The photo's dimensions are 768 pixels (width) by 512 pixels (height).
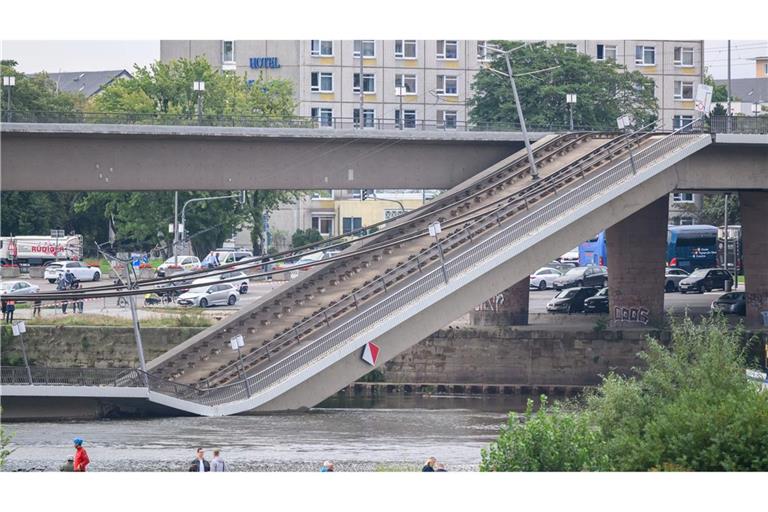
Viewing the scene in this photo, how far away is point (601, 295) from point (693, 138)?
16.3 m

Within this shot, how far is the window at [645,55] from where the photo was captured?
113 m

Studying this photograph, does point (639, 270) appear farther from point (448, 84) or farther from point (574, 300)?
point (448, 84)

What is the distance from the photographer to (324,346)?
48156 mm


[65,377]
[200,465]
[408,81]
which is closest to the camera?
[200,465]

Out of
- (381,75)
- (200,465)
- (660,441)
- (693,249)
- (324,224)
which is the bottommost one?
(200,465)

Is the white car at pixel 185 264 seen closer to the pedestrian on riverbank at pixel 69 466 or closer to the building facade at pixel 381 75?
the building facade at pixel 381 75

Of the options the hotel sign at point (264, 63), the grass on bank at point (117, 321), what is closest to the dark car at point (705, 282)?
the grass on bank at point (117, 321)

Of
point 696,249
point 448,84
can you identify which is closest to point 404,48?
point 448,84

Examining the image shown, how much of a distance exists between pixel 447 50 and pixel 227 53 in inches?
786

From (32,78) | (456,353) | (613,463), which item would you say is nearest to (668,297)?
(456,353)

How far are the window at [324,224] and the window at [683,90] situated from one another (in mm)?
28449

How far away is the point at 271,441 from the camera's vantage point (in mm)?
43281

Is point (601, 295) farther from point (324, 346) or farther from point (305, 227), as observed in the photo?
point (305, 227)

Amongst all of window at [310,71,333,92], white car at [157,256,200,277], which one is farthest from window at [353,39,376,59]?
white car at [157,256,200,277]
